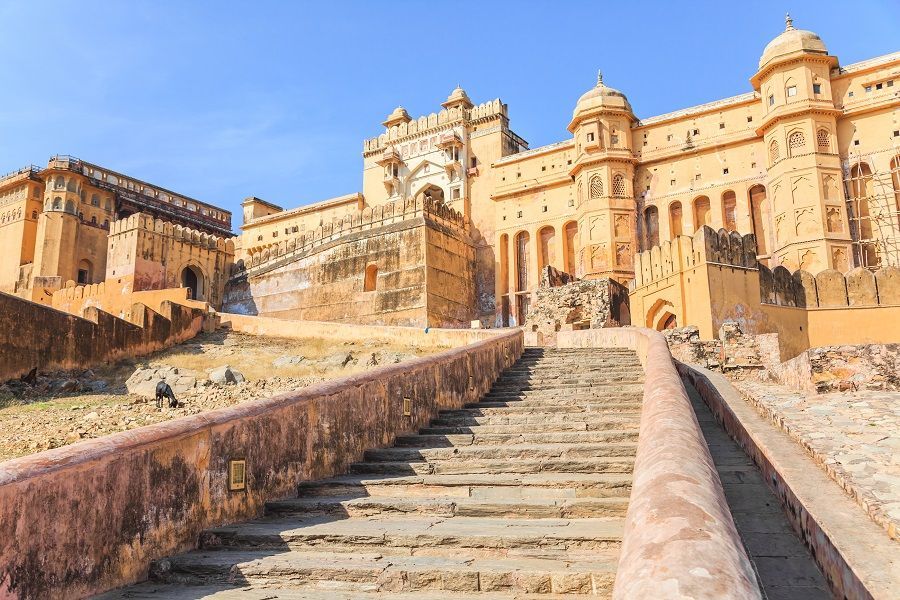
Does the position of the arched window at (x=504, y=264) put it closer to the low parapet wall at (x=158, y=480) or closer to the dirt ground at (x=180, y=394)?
the dirt ground at (x=180, y=394)

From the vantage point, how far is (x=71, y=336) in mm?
16531

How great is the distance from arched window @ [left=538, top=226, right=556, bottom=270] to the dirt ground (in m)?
16.0

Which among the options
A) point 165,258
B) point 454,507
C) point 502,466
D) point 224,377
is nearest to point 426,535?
point 454,507

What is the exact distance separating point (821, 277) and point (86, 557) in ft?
73.2

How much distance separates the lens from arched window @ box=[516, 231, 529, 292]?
113 ft

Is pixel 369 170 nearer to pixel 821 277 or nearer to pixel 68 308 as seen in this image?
pixel 68 308

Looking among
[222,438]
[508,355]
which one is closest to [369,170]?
[508,355]

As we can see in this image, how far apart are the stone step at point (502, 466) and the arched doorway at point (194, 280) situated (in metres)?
30.8

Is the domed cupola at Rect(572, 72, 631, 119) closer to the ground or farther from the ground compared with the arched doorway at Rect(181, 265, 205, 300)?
farther from the ground

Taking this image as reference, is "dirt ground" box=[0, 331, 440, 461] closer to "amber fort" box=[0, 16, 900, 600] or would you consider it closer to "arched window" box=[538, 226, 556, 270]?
"amber fort" box=[0, 16, 900, 600]

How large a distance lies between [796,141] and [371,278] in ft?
59.8

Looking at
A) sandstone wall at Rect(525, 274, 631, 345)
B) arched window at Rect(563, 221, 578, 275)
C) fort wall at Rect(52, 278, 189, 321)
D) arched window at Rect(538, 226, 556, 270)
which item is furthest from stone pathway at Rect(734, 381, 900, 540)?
arched window at Rect(538, 226, 556, 270)

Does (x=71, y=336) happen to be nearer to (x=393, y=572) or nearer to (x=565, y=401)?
(x=565, y=401)

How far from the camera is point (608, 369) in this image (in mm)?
9883
